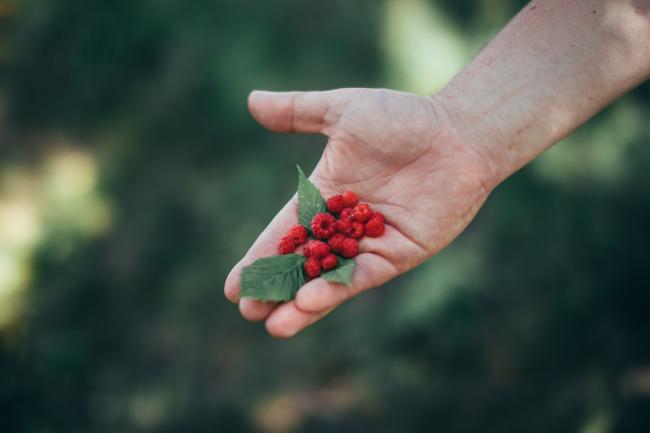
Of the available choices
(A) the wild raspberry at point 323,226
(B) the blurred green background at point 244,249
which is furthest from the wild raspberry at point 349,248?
(B) the blurred green background at point 244,249

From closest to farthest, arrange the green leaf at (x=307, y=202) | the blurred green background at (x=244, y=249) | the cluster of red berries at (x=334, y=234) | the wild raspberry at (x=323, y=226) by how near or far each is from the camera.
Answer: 1. the cluster of red berries at (x=334, y=234)
2. the wild raspberry at (x=323, y=226)
3. the green leaf at (x=307, y=202)
4. the blurred green background at (x=244, y=249)

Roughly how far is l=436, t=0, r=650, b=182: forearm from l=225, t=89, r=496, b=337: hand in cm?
14

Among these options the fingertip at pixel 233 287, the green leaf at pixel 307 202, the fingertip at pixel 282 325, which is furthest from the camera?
the green leaf at pixel 307 202

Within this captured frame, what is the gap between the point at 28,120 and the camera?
5.35 m

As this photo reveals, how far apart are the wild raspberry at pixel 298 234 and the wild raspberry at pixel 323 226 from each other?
0.17 ft

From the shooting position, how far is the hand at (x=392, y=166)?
2.86m

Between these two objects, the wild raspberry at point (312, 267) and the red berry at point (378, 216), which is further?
the red berry at point (378, 216)

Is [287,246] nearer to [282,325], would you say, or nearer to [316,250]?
[316,250]

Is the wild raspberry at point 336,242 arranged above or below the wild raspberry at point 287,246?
below

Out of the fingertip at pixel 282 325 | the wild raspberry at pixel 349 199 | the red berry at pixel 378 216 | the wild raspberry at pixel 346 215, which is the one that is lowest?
the fingertip at pixel 282 325

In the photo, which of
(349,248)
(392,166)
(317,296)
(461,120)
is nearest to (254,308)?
(317,296)

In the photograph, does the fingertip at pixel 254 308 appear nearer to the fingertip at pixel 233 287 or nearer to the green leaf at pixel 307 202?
the fingertip at pixel 233 287

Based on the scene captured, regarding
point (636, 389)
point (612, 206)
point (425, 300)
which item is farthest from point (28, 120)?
point (636, 389)

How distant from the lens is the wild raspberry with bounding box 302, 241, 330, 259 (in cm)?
270
